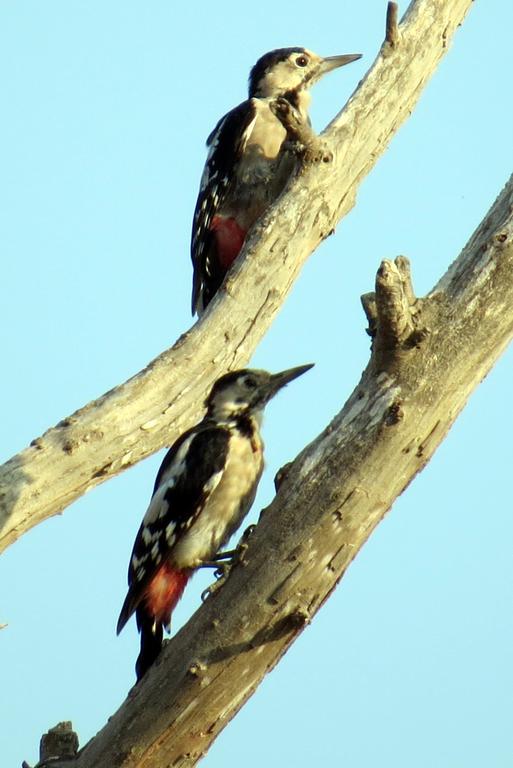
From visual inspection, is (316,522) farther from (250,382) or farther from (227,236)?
(227,236)

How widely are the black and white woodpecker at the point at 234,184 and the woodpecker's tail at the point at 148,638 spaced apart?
2.23 m

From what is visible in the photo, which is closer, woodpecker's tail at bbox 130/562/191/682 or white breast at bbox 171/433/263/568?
woodpecker's tail at bbox 130/562/191/682

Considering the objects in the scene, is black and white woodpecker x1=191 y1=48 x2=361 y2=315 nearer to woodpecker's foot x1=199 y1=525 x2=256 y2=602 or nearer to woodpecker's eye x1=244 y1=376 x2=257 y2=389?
woodpecker's eye x1=244 y1=376 x2=257 y2=389

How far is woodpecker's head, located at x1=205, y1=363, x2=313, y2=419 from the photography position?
5766 millimetres

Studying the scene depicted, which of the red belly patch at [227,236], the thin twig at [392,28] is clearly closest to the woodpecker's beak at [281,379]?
the red belly patch at [227,236]

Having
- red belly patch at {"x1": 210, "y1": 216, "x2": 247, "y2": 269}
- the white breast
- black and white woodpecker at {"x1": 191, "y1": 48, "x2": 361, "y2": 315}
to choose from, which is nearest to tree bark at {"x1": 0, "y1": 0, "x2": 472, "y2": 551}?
the white breast

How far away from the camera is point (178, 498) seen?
564 cm

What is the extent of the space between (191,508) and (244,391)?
670 mm

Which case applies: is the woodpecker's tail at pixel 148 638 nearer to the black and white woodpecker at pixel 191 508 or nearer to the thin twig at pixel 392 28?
the black and white woodpecker at pixel 191 508

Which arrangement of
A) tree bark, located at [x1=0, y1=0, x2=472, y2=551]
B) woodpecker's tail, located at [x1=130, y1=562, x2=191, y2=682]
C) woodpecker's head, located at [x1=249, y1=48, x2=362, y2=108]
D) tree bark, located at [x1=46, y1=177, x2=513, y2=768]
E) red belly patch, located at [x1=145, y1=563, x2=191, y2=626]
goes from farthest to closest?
woodpecker's head, located at [x1=249, y1=48, x2=362, y2=108] → red belly patch, located at [x1=145, y1=563, x2=191, y2=626] → woodpecker's tail, located at [x1=130, y1=562, x2=191, y2=682] → tree bark, located at [x1=0, y1=0, x2=472, y2=551] → tree bark, located at [x1=46, y1=177, x2=513, y2=768]

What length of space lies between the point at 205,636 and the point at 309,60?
504 cm

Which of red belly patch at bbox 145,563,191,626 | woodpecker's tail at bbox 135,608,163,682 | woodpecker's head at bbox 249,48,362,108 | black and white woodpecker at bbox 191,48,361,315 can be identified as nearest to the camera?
woodpecker's tail at bbox 135,608,163,682

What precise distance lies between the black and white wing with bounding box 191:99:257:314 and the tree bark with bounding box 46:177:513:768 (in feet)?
10.4

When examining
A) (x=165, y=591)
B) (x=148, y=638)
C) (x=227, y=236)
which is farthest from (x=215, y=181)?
(x=148, y=638)
